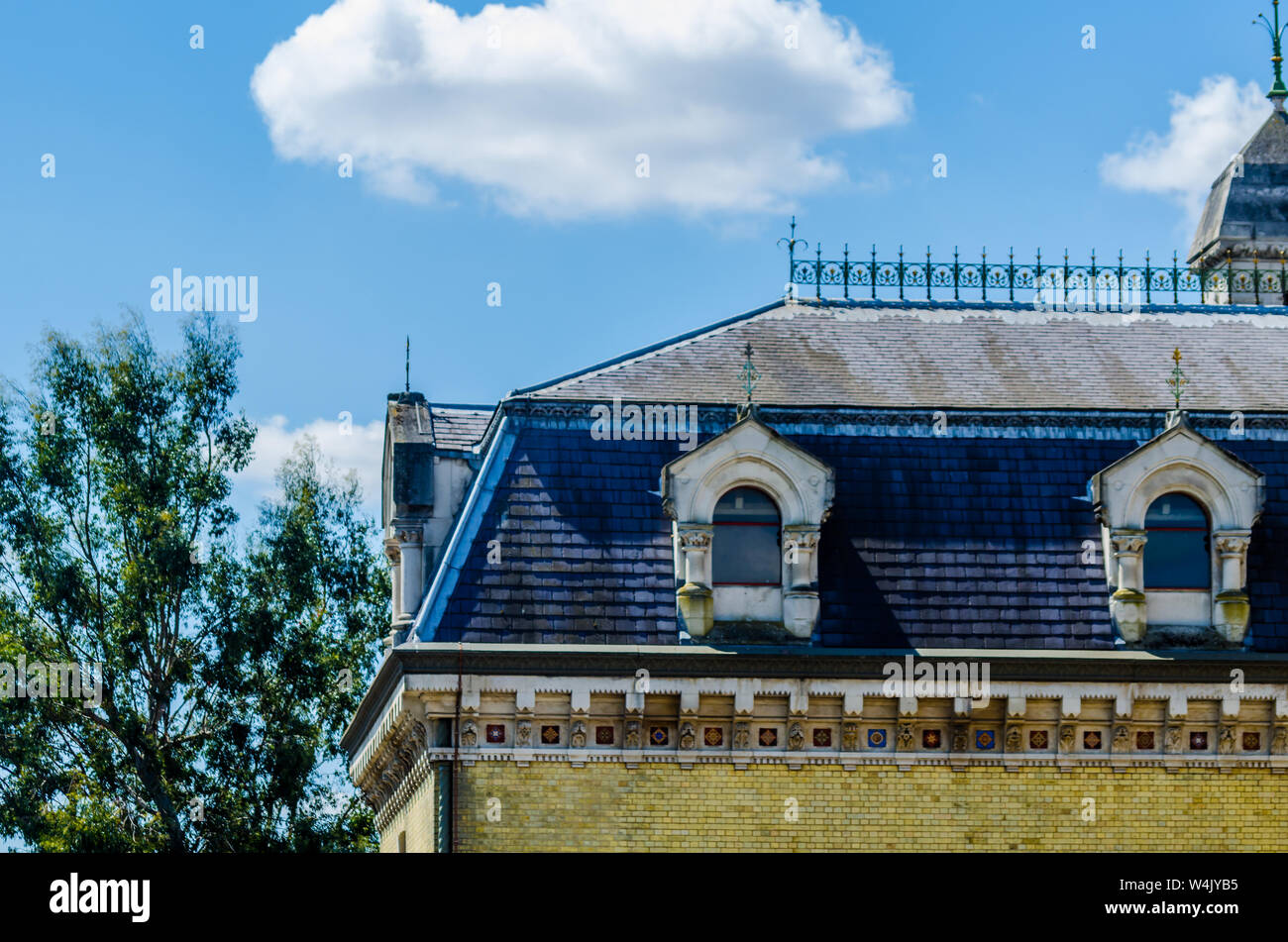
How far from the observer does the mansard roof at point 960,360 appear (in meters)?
29.1

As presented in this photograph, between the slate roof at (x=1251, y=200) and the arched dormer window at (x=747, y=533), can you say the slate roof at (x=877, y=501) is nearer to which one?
the arched dormer window at (x=747, y=533)

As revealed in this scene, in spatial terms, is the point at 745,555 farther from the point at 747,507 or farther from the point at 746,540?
the point at 747,507

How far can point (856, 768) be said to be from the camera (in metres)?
26.0

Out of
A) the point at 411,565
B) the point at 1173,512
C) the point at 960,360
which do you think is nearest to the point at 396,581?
the point at 411,565

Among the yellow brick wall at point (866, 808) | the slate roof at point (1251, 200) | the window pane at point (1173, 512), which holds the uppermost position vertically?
the slate roof at point (1251, 200)

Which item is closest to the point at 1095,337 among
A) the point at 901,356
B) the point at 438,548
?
the point at 901,356

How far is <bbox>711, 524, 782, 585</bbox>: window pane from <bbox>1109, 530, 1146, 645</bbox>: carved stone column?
157 inches

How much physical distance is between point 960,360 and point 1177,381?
366 cm

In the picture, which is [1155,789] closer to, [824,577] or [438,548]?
[824,577]

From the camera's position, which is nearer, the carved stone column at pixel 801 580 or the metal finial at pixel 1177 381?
the carved stone column at pixel 801 580

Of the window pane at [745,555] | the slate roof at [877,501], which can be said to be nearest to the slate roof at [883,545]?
the slate roof at [877,501]

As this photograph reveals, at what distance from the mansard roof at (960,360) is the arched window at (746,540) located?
6.03ft

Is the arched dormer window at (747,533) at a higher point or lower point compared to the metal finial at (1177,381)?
lower

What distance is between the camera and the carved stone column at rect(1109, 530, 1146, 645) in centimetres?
2636
